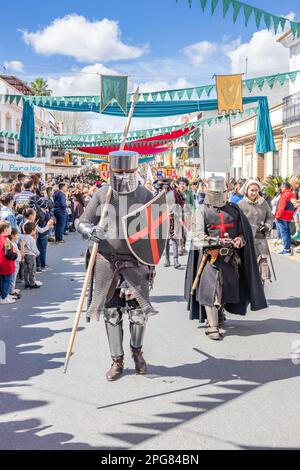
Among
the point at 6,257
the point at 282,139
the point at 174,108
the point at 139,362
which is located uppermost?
the point at 282,139

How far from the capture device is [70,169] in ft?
182

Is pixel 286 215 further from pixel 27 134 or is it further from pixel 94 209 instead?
pixel 94 209

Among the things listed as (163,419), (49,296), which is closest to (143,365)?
(163,419)

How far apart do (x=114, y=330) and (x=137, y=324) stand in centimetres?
20

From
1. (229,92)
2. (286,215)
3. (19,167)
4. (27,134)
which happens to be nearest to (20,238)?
(229,92)

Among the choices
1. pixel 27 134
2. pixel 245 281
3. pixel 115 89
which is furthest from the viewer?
pixel 27 134

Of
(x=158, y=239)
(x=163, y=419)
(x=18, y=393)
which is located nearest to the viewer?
(x=163, y=419)

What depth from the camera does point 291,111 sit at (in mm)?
24531

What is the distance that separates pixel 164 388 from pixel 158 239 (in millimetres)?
1194

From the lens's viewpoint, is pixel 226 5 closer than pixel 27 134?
Yes

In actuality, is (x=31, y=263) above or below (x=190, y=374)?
above

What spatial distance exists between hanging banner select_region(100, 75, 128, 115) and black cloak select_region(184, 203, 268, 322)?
6603mm

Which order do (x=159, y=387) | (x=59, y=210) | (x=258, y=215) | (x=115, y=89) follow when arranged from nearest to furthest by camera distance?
(x=159, y=387), (x=258, y=215), (x=115, y=89), (x=59, y=210)
